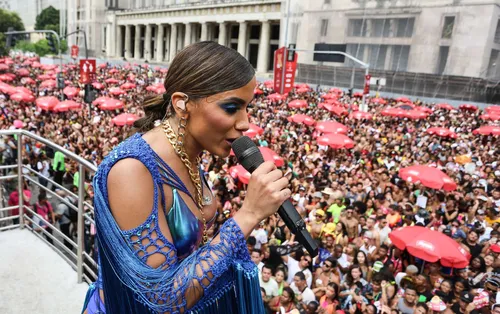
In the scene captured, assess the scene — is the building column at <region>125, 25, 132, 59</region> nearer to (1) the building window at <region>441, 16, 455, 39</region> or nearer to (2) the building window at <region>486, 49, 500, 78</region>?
(1) the building window at <region>441, 16, 455, 39</region>

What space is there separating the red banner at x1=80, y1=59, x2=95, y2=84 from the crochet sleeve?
63.9 feet

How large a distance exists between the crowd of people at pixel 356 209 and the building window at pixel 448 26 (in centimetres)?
1507

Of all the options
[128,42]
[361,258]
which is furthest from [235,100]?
[128,42]

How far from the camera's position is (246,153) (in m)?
1.40

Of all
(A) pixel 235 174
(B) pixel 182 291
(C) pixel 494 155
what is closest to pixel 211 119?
(B) pixel 182 291

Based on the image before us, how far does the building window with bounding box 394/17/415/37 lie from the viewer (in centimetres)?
3072

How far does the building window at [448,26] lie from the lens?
94.7 ft

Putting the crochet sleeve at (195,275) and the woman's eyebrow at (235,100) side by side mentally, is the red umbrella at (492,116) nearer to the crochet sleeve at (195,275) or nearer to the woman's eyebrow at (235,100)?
the woman's eyebrow at (235,100)

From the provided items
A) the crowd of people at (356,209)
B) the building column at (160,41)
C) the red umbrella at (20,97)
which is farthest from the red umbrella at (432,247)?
the building column at (160,41)

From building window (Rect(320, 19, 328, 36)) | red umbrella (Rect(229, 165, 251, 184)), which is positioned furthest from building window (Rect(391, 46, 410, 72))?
red umbrella (Rect(229, 165, 251, 184))

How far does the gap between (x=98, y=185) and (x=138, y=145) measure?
198mm

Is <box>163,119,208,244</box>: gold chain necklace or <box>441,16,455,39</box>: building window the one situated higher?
<box>441,16,455,39</box>: building window

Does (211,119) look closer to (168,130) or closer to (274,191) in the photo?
(168,130)

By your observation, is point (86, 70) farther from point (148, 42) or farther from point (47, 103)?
point (148, 42)
